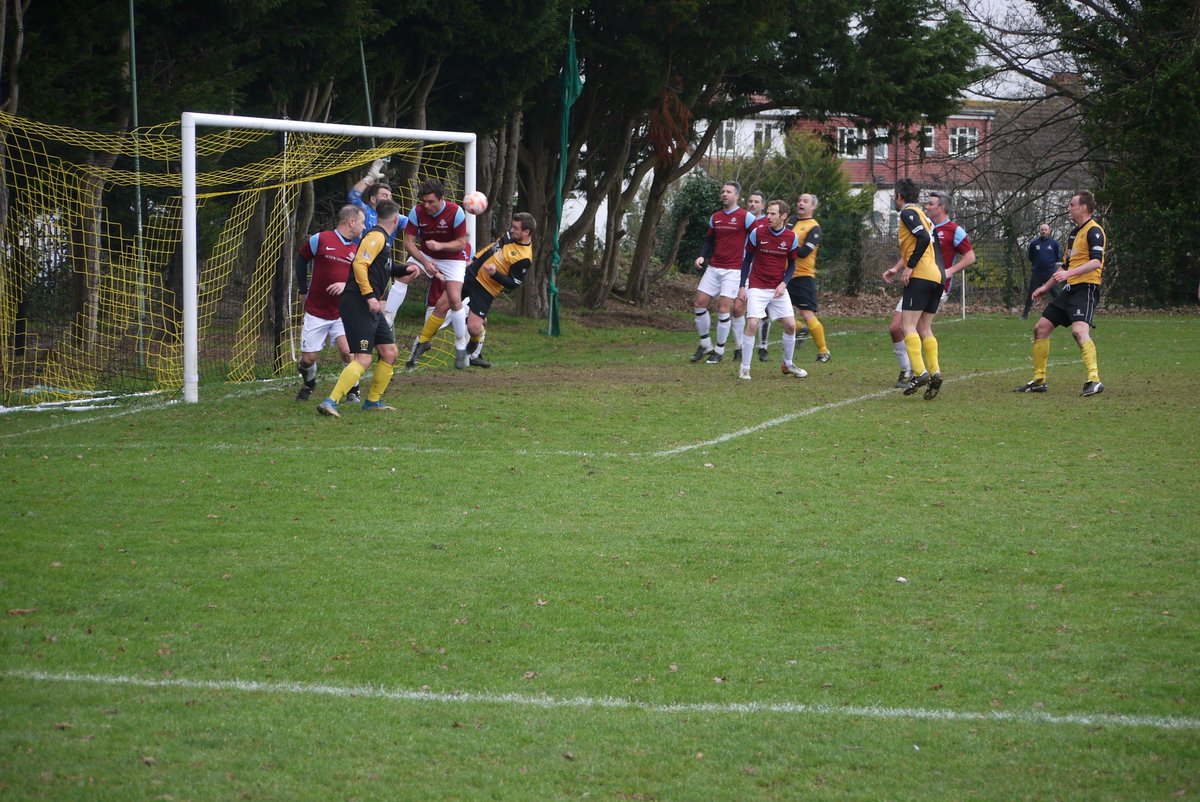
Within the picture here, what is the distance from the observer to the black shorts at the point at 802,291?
16.0 meters

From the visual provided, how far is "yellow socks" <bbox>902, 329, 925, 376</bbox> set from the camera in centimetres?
1286

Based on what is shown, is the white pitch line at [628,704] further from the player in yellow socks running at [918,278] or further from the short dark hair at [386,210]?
the player in yellow socks running at [918,278]

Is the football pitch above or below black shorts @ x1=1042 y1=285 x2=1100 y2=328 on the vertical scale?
below

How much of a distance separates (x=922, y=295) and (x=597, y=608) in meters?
7.80

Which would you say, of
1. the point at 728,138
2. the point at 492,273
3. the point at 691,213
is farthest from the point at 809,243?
the point at 728,138

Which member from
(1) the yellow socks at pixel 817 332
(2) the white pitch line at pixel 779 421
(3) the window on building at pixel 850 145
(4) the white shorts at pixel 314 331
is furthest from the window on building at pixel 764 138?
(4) the white shorts at pixel 314 331

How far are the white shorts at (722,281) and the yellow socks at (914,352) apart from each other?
3642mm

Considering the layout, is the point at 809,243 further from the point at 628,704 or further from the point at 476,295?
the point at 628,704

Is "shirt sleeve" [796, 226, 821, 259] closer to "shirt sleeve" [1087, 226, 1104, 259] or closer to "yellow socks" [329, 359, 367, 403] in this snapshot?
"shirt sleeve" [1087, 226, 1104, 259]

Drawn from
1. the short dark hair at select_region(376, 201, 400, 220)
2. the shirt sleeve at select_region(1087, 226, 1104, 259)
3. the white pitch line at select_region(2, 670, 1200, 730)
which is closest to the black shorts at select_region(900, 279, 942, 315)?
the shirt sleeve at select_region(1087, 226, 1104, 259)

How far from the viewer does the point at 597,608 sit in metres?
5.95

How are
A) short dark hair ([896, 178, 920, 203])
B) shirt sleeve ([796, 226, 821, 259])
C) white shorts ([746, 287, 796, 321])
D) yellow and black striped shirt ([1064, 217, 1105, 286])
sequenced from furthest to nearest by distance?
shirt sleeve ([796, 226, 821, 259]) → white shorts ([746, 287, 796, 321]) → yellow and black striped shirt ([1064, 217, 1105, 286]) → short dark hair ([896, 178, 920, 203])

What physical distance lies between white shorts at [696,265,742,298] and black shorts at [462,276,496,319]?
3.01 m

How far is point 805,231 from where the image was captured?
15.0 meters
